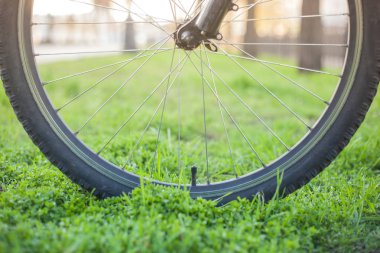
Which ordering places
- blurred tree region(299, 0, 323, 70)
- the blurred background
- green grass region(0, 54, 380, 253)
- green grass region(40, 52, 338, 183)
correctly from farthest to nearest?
blurred tree region(299, 0, 323, 70) → green grass region(40, 52, 338, 183) → the blurred background → green grass region(0, 54, 380, 253)

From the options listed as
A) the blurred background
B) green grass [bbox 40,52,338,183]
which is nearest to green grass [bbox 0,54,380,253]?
green grass [bbox 40,52,338,183]

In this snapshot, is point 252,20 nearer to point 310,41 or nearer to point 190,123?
point 190,123

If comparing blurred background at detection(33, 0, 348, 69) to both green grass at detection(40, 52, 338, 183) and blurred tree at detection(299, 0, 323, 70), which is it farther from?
green grass at detection(40, 52, 338, 183)

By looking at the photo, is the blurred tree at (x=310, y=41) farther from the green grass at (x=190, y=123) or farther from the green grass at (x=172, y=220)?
the green grass at (x=172, y=220)

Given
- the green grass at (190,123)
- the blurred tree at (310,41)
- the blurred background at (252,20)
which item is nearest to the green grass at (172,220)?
the green grass at (190,123)

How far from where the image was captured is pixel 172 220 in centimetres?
162

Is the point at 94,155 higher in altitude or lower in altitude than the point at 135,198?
higher

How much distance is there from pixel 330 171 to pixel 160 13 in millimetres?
1380

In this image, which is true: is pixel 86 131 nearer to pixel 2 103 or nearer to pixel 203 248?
pixel 2 103

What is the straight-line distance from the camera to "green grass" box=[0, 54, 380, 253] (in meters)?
1.45

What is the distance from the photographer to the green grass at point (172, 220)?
4.76 feet

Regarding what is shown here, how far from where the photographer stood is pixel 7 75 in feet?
5.80

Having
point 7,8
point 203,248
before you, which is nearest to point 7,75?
point 7,8

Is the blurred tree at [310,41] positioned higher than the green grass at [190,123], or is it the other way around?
the blurred tree at [310,41]
